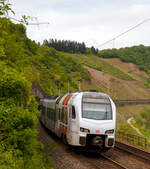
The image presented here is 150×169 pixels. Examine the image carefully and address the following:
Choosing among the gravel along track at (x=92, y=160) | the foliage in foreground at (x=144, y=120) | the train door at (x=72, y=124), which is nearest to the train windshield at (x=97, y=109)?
the train door at (x=72, y=124)

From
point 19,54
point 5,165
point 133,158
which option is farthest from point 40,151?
point 19,54

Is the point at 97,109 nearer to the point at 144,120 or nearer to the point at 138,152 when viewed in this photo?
the point at 138,152

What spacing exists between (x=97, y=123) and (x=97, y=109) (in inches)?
38.9

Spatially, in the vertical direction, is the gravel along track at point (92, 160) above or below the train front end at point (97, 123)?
below

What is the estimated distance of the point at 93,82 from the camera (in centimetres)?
11625

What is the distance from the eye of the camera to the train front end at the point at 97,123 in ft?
45.0

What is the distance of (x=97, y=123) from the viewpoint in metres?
13.8

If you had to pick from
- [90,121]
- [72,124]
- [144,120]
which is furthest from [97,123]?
[144,120]

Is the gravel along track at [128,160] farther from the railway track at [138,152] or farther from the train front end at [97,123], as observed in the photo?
the train front end at [97,123]

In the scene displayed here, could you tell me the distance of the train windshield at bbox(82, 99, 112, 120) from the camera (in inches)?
559

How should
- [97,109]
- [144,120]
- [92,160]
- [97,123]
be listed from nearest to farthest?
1. [97,123]
2. [92,160]
3. [97,109]
4. [144,120]

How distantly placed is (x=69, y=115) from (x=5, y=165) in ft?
25.5

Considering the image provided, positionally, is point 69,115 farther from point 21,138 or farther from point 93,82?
point 93,82

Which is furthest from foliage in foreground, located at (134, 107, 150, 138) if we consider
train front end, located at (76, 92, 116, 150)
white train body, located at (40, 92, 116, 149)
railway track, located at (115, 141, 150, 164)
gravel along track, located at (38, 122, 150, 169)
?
train front end, located at (76, 92, 116, 150)
